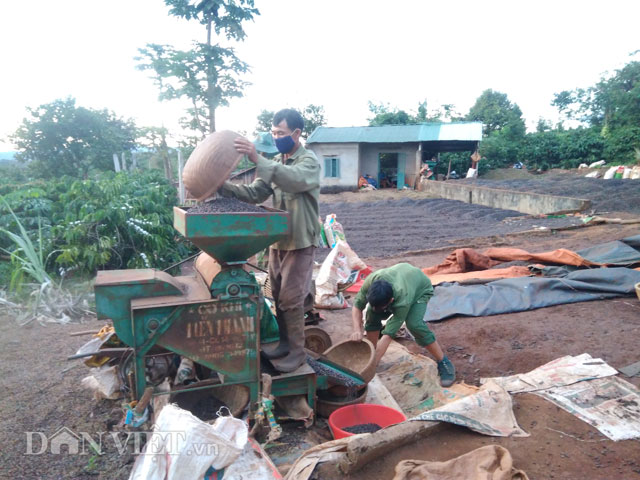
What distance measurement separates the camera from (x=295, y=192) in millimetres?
2963

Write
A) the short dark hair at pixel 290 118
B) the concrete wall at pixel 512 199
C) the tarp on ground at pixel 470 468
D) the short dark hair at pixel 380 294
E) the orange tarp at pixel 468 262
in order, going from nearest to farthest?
the tarp on ground at pixel 470 468 < the short dark hair at pixel 290 118 < the short dark hair at pixel 380 294 < the orange tarp at pixel 468 262 < the concrete wall at pixel 512 199

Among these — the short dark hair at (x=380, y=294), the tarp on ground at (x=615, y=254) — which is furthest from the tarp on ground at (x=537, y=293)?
the short dark hair at (x=380, y=294)

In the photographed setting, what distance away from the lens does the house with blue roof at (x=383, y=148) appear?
2298cm

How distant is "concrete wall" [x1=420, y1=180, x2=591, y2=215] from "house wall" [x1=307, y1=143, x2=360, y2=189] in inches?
195

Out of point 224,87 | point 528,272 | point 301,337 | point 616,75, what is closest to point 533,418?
point 301,337

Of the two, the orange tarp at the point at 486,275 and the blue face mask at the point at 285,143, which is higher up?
the blue face mask at the point at 285,143

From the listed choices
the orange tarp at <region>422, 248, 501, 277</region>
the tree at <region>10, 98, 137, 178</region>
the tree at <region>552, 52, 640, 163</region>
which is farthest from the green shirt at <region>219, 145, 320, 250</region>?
the tree at <region>552, 52, 640, 163</region>

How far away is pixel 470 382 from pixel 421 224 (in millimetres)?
9110

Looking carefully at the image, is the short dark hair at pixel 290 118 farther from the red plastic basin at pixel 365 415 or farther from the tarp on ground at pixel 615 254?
the tarp on ground at pixel 615 254

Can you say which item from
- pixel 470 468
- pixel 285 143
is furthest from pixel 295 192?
pixel 470 468

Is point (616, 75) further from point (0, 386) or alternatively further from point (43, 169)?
point (0, 386)

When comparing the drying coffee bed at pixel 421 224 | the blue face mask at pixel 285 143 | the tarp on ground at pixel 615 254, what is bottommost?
the drying coffee bed at pixel 421 224

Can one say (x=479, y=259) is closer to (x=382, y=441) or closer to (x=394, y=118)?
(x=382, y=441)

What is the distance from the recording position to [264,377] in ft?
9.49
